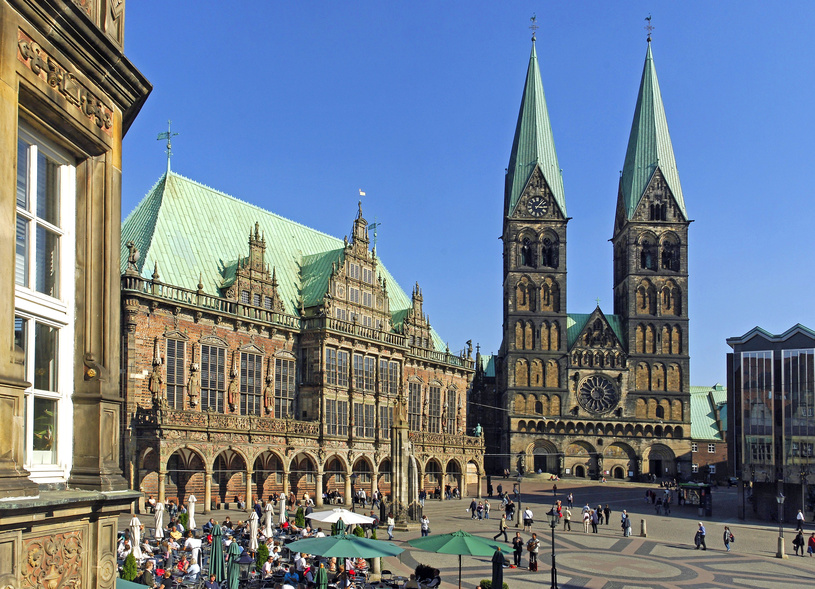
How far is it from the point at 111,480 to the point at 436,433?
60.1m

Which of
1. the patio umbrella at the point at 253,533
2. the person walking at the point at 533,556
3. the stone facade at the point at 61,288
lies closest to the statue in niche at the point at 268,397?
the patio umbrella at the point at 253,533

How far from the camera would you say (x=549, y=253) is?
102 m

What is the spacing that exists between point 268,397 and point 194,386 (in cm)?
634

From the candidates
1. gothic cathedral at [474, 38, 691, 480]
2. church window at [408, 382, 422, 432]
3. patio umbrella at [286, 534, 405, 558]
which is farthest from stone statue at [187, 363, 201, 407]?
gothic cathedral at [474, 38, 691, 480]

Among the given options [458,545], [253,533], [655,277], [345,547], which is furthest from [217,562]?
[655,277]

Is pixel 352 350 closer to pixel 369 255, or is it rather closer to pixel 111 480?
pixel 369 255

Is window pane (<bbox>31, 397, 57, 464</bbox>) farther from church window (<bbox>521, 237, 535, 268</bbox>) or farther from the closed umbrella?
church window (<bbox>521, 237, 535, 268</bbox>)

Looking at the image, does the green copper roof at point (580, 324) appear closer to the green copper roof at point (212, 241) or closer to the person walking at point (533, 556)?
the green copper roof at point (212, 241)

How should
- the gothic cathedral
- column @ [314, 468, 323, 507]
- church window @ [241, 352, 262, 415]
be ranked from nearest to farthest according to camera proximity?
church window @ [241, 352, 262, 415] < column @ [314, 468, 323, 507] < the gothic cathedral

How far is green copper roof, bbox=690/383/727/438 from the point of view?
10575 cm

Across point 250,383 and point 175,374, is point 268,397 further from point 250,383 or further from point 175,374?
point 175,374

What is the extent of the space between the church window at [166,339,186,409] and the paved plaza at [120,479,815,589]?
19.6 ft

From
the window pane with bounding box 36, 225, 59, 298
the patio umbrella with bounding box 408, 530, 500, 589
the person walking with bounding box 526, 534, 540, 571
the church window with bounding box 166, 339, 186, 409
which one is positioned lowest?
the person walking with bounding box 526, 534, 540, 571

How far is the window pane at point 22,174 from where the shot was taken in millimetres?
6125
